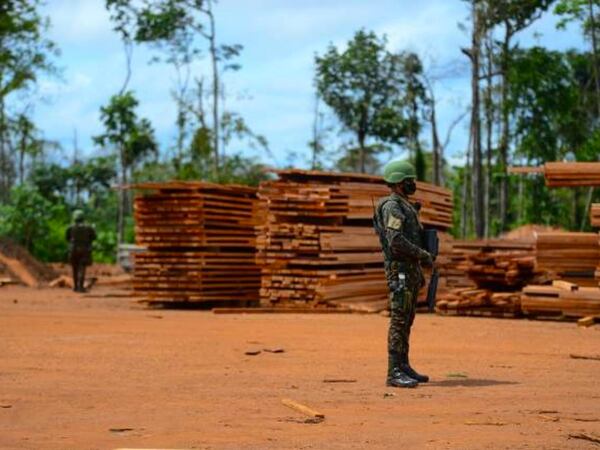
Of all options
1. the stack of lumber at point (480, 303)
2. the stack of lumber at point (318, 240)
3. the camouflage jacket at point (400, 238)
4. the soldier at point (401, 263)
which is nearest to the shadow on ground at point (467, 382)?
the soldier at point (401, 263)

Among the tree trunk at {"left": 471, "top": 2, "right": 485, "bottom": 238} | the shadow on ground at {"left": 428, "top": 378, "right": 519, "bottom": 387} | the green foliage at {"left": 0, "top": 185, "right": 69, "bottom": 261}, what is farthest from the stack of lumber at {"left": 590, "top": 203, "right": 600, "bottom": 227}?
the green foliage at {"left": 0, "top": 185, "right": 69, "bottom": 261}

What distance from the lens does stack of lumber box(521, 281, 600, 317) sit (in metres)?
18.0

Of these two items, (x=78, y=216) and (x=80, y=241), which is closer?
(x=80, y=241)

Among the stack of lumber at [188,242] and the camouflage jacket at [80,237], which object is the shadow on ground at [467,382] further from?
the camouflage jacket at [80,237]

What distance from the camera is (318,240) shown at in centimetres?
2016

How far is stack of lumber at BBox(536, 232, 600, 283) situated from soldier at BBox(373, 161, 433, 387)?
8.71m

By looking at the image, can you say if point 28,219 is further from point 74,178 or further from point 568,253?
point 568,253

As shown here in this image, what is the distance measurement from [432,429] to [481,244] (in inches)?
732

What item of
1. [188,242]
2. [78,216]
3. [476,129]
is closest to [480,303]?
[188,242]

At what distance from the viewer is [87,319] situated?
18984 mm

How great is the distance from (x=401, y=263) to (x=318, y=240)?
9.91 metres

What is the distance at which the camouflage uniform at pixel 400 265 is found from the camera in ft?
33.4

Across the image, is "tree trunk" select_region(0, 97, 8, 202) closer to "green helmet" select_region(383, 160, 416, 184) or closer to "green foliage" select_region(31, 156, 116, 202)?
"green foliage" select_region(31, 156, 116, 202)

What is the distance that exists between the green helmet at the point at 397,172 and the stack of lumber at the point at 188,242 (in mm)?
11371
